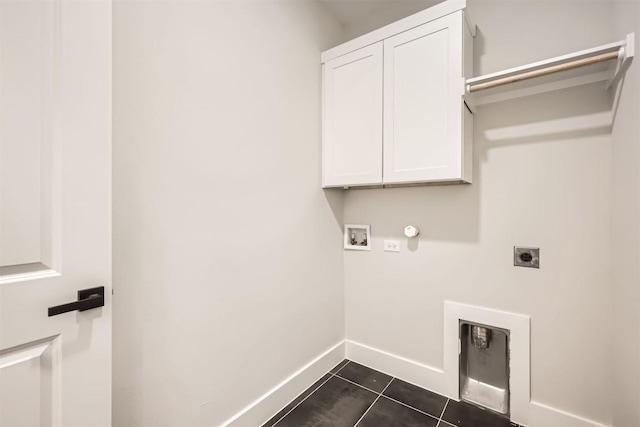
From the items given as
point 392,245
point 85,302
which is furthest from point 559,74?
point 85,302

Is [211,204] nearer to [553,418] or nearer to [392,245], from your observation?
[392,245]

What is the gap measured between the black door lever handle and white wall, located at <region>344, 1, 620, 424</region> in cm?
177

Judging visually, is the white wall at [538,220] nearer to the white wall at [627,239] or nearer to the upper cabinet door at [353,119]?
the white wall at [627,239]

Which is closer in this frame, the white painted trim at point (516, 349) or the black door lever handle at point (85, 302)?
the black door lever handle at point (85, 302)

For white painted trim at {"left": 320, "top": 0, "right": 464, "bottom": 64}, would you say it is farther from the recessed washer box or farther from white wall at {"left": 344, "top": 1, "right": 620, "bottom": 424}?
the recessed washer box

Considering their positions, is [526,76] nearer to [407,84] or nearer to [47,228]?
[407,84]

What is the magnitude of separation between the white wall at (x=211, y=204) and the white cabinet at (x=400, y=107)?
20 cm

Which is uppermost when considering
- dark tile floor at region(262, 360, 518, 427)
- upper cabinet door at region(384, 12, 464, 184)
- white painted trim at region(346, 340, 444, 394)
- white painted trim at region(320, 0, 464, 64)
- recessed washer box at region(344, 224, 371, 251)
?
white painted trim at region(320, 0, 464, 64)

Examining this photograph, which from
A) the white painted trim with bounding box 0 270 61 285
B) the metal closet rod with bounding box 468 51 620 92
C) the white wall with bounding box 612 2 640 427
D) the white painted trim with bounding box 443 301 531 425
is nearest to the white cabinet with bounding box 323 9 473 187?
the metal closet rod with bounding box 468 51 620 92

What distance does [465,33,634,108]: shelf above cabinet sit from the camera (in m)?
1.20

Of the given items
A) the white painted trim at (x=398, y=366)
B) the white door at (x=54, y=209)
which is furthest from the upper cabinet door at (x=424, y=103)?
the white door at (x=54, y=209)

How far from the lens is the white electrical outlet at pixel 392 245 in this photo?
204 centimetres

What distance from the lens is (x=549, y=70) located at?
131 centimetres

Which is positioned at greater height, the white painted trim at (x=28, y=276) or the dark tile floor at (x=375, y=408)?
the white painted trim at (x=28, y=276)
